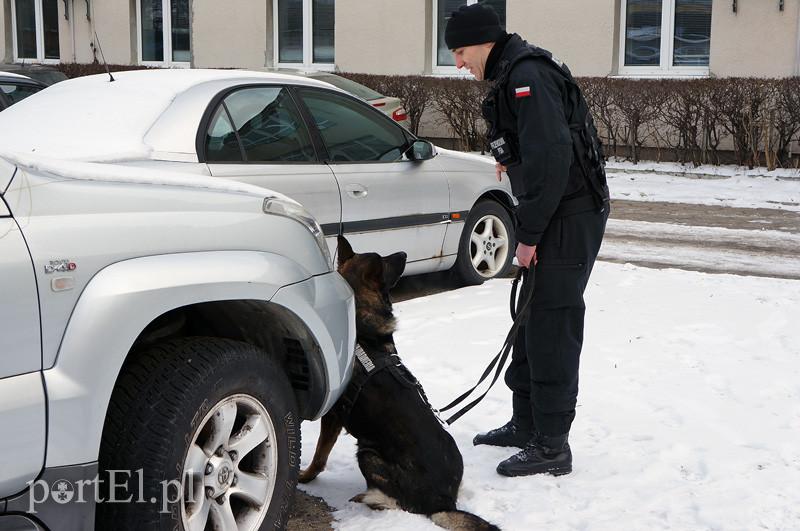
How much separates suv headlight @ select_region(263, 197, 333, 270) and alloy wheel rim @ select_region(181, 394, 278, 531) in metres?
0.60

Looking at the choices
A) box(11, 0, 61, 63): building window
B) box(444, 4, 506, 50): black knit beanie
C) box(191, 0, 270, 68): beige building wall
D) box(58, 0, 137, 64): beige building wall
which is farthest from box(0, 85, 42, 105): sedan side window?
box(11, 0, 61, 63): building window

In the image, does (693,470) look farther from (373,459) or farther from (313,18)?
(313,18)

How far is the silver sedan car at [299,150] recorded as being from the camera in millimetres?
5504

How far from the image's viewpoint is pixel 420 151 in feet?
23.7

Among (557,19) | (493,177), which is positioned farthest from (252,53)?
(493,177)

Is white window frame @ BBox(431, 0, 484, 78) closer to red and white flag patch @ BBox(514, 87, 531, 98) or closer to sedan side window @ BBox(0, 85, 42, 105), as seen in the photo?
sedan side window @ BBox(0, 85, 42, 105)

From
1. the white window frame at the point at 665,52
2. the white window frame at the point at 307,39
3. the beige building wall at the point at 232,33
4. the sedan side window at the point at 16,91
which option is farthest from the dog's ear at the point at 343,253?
the beige building wall at the point at 232,33

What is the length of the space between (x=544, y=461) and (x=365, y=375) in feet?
3.01

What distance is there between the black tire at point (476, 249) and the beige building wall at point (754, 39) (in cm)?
919

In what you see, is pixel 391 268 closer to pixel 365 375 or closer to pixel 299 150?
pixel 365 375

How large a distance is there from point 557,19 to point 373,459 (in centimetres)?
1472

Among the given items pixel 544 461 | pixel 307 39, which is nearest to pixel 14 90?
pixel 544 461

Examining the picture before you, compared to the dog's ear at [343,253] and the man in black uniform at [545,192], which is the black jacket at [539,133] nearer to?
the man in black uniform at [545,192]

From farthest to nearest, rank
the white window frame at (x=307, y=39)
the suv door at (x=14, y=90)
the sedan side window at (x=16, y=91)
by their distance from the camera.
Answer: the white window frame at (x=307, y=39)
the sedan side window at (x=16, y=91)
the suv door at (x=14, y=90)
